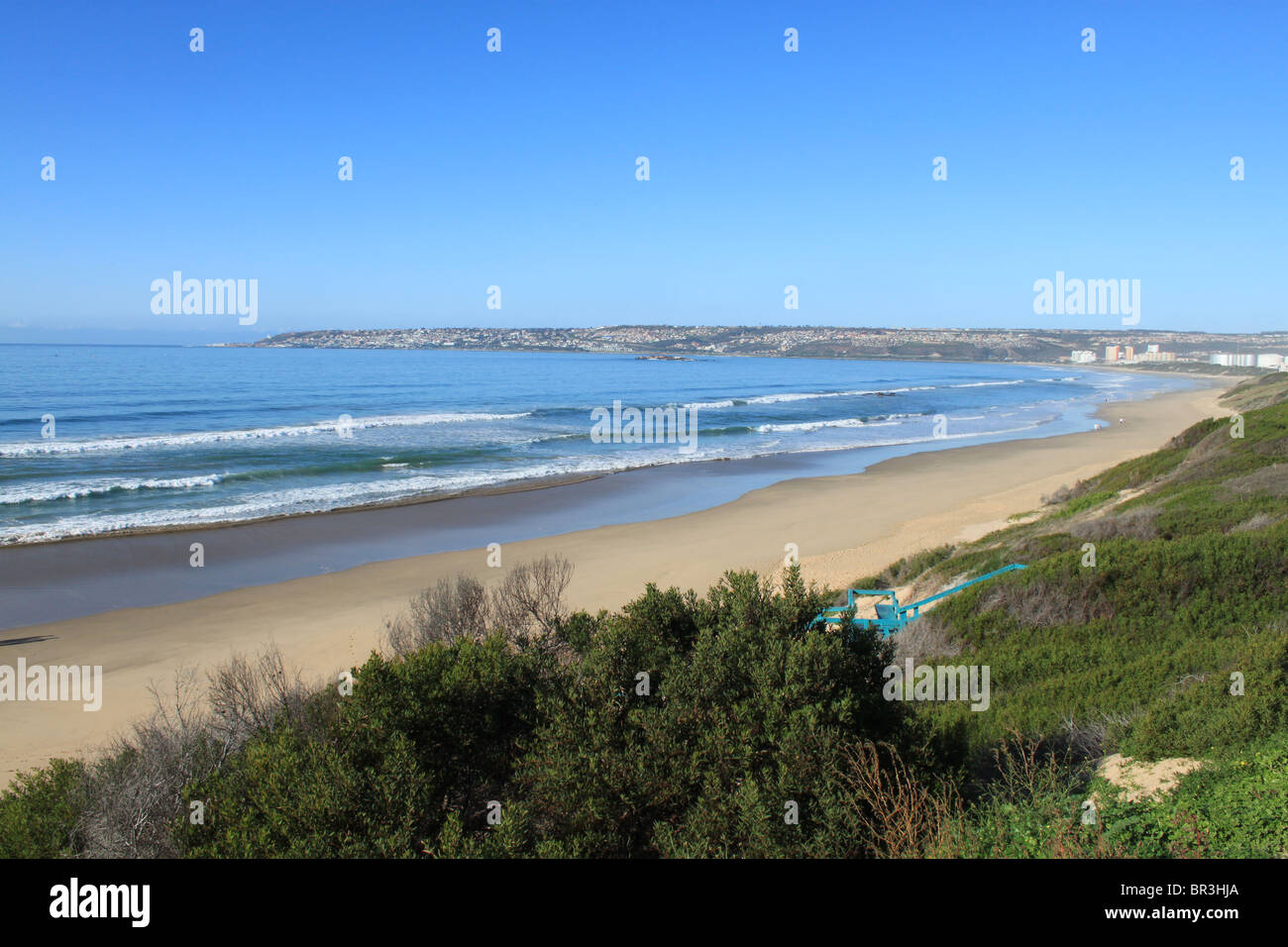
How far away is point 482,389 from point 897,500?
49544 mm

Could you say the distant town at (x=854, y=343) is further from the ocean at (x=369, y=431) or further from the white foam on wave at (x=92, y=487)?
the white foam on wave at (x=92, y=487)

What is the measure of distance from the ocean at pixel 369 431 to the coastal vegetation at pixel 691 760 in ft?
57.1

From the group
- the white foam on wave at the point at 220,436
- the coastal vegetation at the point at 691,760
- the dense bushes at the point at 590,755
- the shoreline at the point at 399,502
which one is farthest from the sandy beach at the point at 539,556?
the white foam on wave at the point at 220,436

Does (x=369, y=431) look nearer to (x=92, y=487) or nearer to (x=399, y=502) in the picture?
(x=92, y=487)

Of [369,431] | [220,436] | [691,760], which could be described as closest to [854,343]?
[369,431]

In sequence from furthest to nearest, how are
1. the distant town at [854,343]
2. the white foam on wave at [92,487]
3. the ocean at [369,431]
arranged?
the distant town at [854,343], the ocean at [369,431], the white foam on wave at [92,487]

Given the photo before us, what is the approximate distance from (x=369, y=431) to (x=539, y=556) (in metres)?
25.1

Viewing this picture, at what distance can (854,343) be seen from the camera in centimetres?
16812

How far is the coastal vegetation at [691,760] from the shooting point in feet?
14.5

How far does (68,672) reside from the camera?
11336 mm

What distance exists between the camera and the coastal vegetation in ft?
14.5

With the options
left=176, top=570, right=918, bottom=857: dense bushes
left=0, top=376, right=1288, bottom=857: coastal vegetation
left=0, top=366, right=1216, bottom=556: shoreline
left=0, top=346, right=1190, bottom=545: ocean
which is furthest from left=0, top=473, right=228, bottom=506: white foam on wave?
left=176, top=570, right=918, bottom=857: dense bushes
